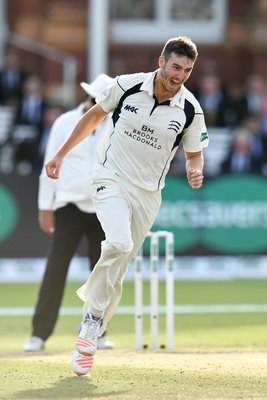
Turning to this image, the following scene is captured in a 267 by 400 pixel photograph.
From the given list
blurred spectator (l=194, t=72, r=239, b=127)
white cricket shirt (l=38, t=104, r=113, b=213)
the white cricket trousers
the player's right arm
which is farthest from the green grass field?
blurred spectator (l=194, t=72, r=239, b=127)

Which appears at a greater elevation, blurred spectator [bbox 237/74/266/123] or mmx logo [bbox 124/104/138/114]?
mmx logo [bbox 124/104/138/114]

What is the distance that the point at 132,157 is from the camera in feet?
26.7

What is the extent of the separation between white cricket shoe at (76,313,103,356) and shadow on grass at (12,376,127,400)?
22 cm

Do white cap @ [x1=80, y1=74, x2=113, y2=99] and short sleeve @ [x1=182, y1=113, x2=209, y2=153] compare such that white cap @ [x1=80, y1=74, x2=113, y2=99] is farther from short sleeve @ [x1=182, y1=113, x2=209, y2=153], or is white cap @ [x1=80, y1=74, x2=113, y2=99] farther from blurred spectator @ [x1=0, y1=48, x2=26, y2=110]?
blurred spectator @ [x1=0, y1=48, x2=26, y2=110]

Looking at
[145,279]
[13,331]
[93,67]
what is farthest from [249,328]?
[93,67]

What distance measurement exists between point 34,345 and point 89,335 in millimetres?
2302

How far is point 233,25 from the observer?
24.6 meters

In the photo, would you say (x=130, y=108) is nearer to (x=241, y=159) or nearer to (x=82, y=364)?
(x=82, y=364)

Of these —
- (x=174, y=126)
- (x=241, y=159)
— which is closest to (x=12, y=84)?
(x=241, y=159)

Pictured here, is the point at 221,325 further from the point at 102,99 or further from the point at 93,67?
the point at 93,67

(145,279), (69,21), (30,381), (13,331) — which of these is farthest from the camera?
(69,21)

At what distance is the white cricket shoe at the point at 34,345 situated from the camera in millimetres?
10195

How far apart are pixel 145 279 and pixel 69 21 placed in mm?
8894

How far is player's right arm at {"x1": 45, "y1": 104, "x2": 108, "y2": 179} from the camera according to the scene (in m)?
8.20
